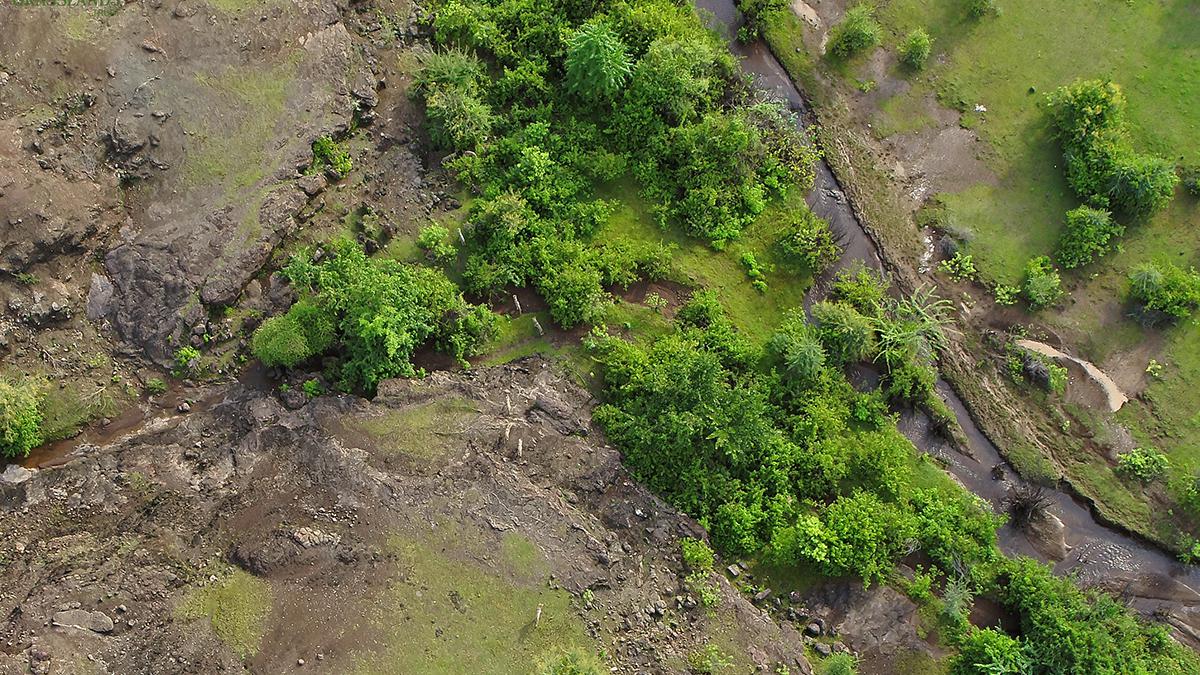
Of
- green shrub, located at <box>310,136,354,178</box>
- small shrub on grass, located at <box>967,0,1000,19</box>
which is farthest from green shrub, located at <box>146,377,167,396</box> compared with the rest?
small shrub on grass, located at <box>967,0,1000,19</box>

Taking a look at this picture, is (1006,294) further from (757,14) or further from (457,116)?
(457,116)

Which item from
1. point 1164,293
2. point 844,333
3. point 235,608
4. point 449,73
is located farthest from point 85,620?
point 1164,293

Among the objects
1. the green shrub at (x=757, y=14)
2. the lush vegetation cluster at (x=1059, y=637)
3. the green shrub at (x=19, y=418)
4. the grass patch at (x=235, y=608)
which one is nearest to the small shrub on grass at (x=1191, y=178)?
the lush vegetation cluster at (x=1059, y=637)

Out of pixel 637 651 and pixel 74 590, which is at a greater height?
pixel 637 651

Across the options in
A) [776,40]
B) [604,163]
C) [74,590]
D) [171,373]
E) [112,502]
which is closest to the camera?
[74,590]

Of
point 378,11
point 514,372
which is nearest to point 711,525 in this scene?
point 514,372

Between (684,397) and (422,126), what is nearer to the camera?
(684,397)

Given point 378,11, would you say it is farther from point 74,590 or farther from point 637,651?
point 637,651

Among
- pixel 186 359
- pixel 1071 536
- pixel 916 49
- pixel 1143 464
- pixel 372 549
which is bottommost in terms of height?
pixel 186 359
